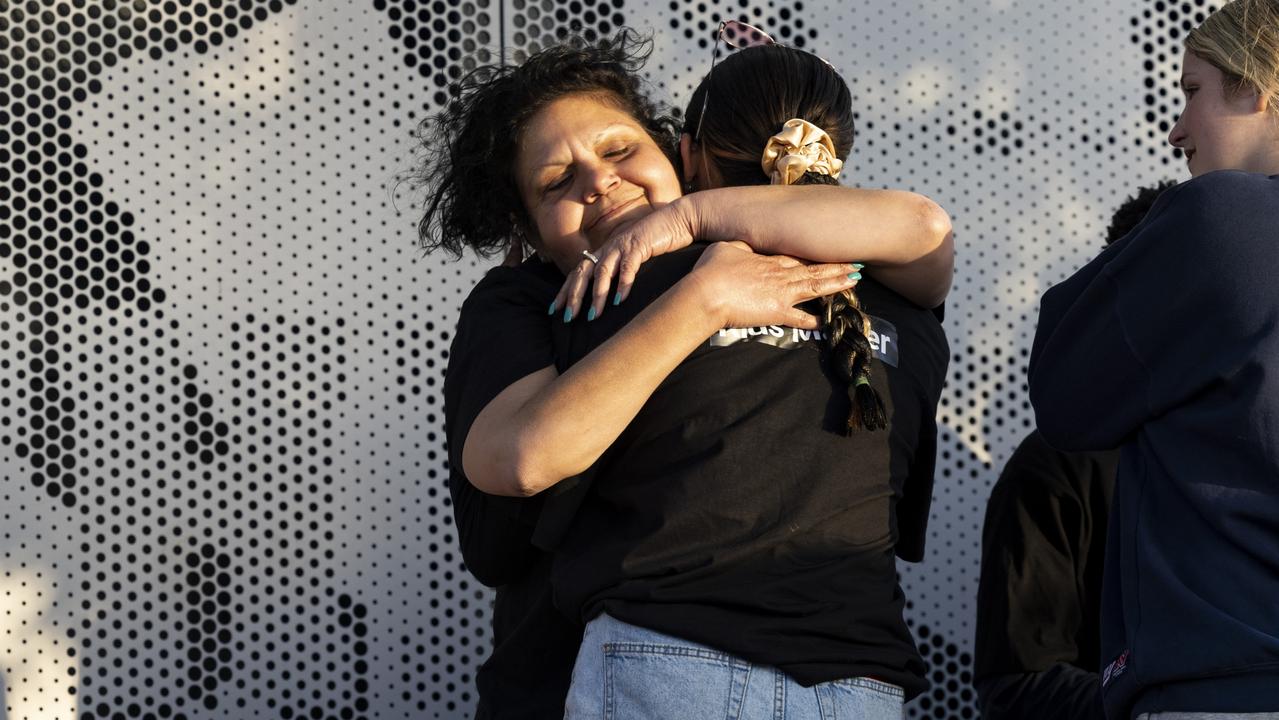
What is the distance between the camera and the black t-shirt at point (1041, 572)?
113 inches

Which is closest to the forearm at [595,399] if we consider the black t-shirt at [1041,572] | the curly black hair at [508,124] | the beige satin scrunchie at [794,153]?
the beige satin scrunchie at [794,153]

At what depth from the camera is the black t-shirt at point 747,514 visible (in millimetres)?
1851

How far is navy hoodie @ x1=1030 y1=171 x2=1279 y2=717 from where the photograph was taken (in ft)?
6.03

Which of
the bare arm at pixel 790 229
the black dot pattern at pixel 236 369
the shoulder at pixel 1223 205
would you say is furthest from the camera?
the black dot pattern at pixel 236 369

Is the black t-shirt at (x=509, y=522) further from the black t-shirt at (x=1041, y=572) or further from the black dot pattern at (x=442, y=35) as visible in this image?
the black dot pattern at (x=442, y=35)

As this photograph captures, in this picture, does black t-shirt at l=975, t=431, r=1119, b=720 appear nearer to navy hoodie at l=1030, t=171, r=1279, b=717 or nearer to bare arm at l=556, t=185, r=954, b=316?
navy hoodie at l=1030, t=171, r=1279, b=717

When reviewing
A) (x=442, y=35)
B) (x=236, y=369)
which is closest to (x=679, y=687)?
(x=236, y=369)

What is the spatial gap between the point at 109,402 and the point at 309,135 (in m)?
0.89

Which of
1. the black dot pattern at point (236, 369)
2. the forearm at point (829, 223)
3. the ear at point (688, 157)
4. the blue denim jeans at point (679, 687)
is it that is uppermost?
the forearm at point (829, 223)

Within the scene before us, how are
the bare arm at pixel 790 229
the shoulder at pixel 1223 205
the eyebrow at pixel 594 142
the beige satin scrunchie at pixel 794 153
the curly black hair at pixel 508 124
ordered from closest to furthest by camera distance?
the shoulder at pixel 1223 205
the bare arm at pixel 790 229
the beige satin scrunchie at pixel 794 153
the eyebrow at pixel 594 142
the curly black hair at pixel 508 124

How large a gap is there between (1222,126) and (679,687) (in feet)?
4.12

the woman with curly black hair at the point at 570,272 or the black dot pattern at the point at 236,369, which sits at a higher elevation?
the woman with curly black hair at the point at 570,272

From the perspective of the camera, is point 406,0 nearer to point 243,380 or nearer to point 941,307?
point 243,380

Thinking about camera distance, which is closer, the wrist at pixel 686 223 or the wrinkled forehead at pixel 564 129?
the wrist at pixel 686 223
